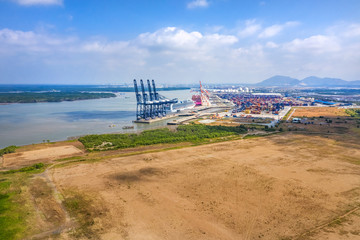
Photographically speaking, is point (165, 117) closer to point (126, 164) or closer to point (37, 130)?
point (37, 130)

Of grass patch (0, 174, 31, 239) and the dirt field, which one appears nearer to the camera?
grass patch (0, 174, 31, 239)

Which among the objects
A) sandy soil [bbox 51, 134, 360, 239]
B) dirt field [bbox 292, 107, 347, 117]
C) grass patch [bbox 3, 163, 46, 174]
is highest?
grass patch [bbox 3, 163, 46, 174]

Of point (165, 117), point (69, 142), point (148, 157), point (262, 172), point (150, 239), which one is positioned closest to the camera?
point (150, 239)

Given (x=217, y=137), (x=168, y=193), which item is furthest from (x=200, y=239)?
(x=217, y=137)

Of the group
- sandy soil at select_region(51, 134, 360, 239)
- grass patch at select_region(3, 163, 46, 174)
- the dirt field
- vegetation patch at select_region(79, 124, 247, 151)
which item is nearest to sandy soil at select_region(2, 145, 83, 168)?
grass patch at select_region(3, 163, 46, 174)

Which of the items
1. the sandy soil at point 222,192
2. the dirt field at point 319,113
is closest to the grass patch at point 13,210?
the sandy soil at point 222,192

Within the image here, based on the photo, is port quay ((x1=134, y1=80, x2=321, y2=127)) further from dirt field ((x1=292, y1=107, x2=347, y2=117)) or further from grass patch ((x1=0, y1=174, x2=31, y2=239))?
grass patch ((x1=0, y1=174, x2=31, y2=239))
